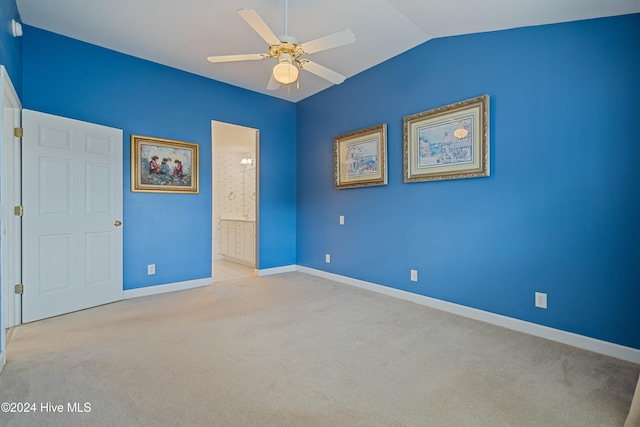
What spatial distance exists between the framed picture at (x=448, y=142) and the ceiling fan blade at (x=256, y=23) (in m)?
1.85

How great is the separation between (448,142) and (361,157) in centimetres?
124

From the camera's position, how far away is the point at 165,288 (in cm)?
387

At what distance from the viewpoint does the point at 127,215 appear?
3.58 m

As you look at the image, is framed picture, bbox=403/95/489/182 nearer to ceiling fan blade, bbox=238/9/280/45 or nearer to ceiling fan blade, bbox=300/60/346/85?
ceiling fan blade, bbox=300/60/346/85

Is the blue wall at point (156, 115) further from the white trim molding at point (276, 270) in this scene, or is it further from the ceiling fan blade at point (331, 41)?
the ceiling fan blade at point (331, 41)

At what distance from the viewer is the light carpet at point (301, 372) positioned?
61.5 inches

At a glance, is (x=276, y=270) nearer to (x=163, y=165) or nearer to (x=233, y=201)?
(x=163, y=165)

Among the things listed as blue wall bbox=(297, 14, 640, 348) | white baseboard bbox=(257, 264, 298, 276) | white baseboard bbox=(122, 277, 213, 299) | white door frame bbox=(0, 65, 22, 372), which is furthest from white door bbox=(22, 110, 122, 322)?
blue wall bbox=(297, 14, 640, 348)

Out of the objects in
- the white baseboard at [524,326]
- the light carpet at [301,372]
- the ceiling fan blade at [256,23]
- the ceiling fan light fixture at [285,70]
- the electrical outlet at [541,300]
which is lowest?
the light carpet at [301,372]

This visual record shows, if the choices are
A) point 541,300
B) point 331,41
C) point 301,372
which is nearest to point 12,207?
point 301,372

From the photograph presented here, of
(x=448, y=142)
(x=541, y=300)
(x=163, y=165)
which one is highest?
(x=448, y=142)

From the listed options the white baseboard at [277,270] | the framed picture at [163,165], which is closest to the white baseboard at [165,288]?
the white baseboard at [277,270]

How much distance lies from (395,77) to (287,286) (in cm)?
298

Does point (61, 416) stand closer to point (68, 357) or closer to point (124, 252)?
point (68, 357)
